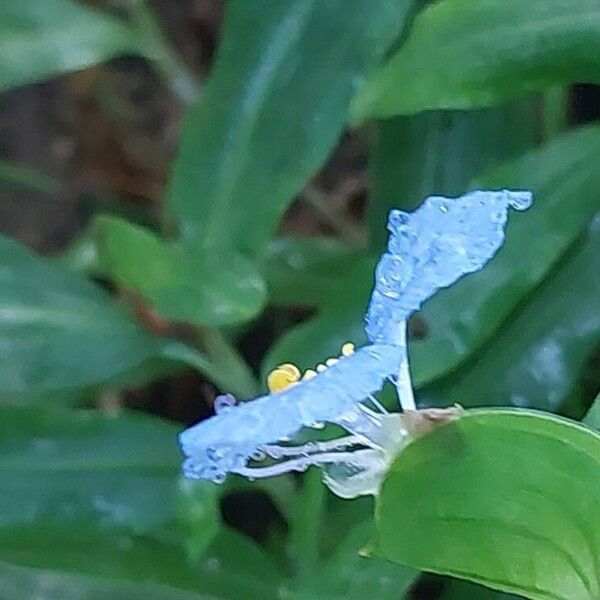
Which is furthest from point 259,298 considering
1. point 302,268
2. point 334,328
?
point 302,268

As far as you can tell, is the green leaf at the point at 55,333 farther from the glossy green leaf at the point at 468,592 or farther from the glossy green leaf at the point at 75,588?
the glossy green leaf at the point at 468,592

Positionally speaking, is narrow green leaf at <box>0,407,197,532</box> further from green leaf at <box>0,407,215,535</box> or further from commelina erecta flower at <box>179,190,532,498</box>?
commelina erecta flower at <box>179,190,532,498</box>

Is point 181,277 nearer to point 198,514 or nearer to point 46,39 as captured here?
point 198,514

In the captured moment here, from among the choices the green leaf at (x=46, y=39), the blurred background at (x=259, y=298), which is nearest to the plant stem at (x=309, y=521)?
the blurred background at (x=259, y=298)

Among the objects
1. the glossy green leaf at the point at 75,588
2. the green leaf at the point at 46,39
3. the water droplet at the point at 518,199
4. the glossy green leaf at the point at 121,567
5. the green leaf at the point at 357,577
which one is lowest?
the glossy green leaf at the point at 75,588

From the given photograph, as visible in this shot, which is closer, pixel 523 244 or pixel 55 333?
pixel 523 244

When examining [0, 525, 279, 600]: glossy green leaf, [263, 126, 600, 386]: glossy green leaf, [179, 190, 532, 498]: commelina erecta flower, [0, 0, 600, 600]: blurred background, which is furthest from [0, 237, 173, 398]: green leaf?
[179, 190, 532, 498]: commelina erecta flower
